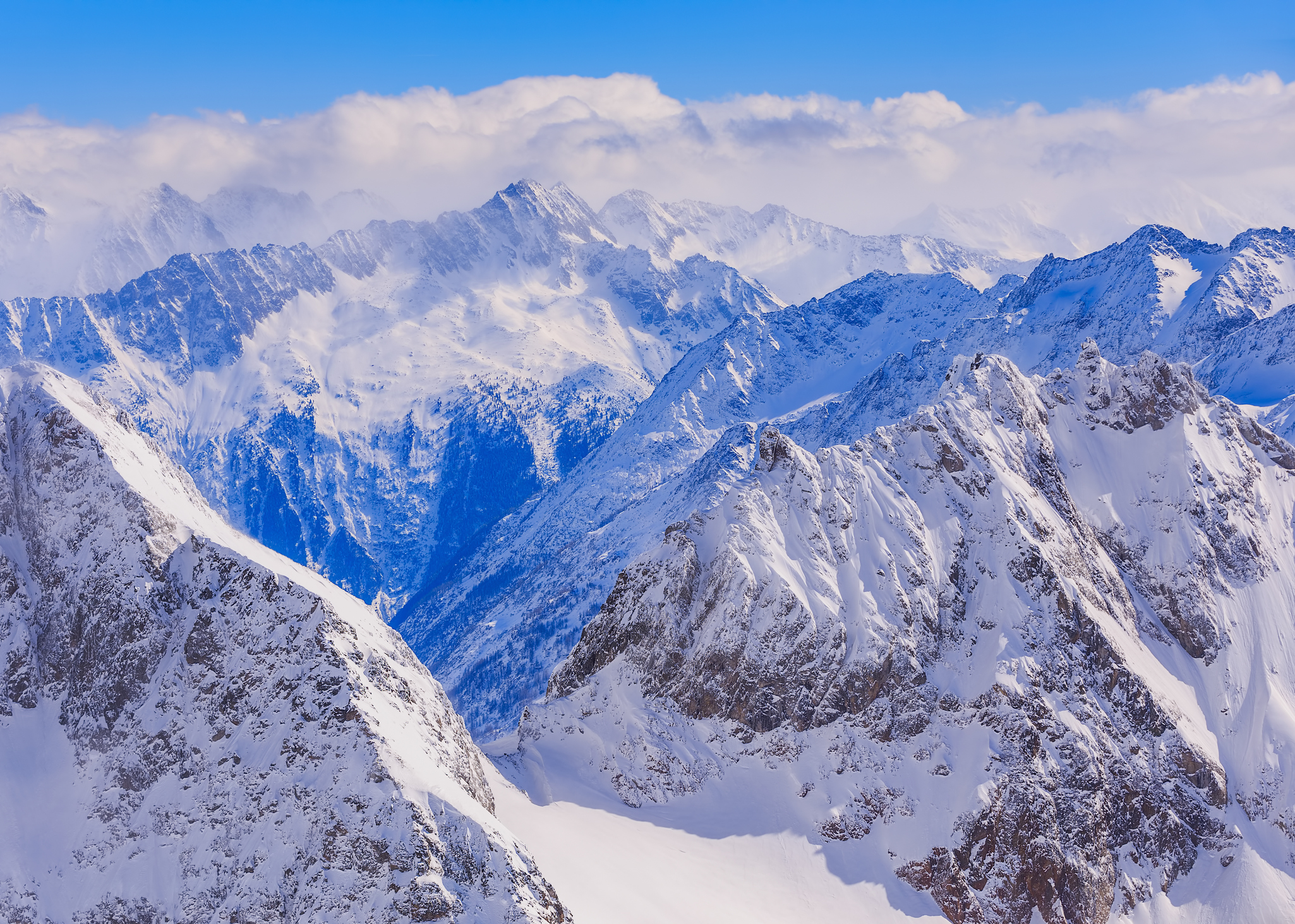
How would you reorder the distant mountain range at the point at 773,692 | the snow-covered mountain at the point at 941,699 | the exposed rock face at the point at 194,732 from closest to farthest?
the exposed rock face at the point at 194,732 < the distant mountain range at the point at 773,692 < the snow-covered mountain at the point at 941,699

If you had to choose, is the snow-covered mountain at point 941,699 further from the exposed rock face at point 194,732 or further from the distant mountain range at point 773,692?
the exposed rock face at point 194,732

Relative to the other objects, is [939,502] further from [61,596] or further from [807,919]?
[61,596]

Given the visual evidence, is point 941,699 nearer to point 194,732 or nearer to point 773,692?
point 773,692

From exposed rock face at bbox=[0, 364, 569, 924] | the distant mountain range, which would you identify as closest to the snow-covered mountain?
the distant mountain range

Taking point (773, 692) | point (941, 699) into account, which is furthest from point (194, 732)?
point (941, 699)

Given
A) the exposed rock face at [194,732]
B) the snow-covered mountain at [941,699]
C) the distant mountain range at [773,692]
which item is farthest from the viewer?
the snow-covered mountain at [941,699]

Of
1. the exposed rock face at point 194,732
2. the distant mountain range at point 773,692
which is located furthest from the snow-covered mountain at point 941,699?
the exposed rock face at point 194,732

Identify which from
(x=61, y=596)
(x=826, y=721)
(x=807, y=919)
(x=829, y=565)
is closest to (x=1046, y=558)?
(x=829, y=565)
